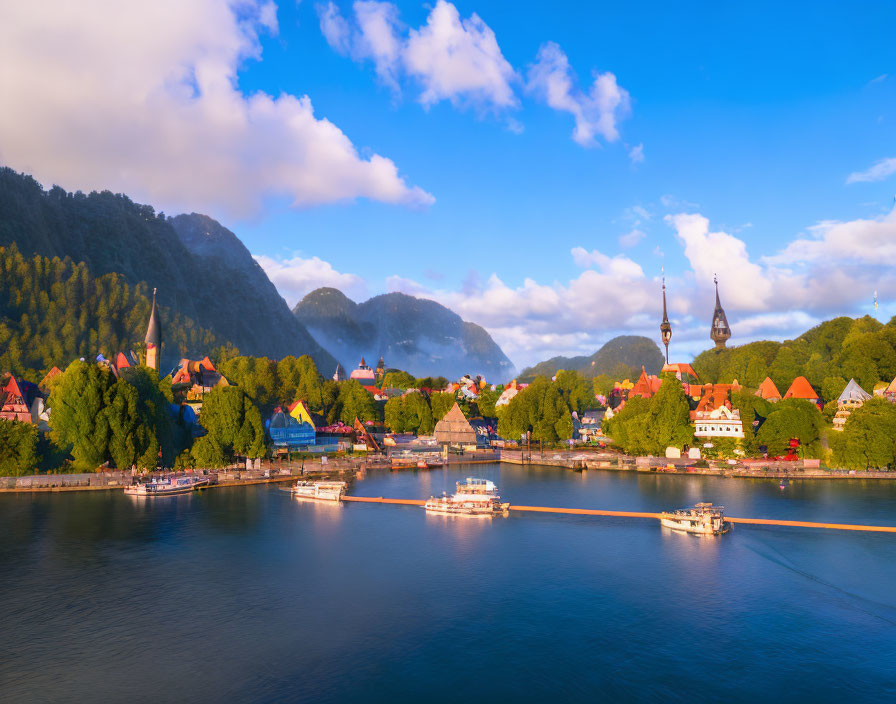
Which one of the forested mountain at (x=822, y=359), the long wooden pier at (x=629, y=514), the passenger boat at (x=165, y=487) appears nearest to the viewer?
the long wooden pier at (x=629, y=514)

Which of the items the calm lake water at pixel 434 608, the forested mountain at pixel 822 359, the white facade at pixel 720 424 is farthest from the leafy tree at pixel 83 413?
the forested mountain at pixel 822 359

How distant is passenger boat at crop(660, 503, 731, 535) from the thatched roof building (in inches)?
2721

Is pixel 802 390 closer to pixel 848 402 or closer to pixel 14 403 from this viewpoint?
pixel 848 402

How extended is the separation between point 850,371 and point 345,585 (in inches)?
4541

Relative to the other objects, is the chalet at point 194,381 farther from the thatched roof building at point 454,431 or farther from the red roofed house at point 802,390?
the red roofed house at point 802,390

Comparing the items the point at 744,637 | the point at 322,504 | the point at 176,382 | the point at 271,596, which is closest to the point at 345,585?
the point at 271,596

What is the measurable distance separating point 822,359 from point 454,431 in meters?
93.9

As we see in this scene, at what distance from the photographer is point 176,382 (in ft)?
452

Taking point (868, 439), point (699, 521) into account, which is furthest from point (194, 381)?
point (868, 439)

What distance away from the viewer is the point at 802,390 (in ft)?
381

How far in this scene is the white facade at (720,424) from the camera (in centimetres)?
9912

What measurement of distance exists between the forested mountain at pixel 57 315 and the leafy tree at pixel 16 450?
62560 millimetres

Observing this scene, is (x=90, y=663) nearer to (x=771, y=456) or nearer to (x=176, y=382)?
(x=771, y=456)

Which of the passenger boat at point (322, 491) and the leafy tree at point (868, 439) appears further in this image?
the leafy tree at point (868, 439)
